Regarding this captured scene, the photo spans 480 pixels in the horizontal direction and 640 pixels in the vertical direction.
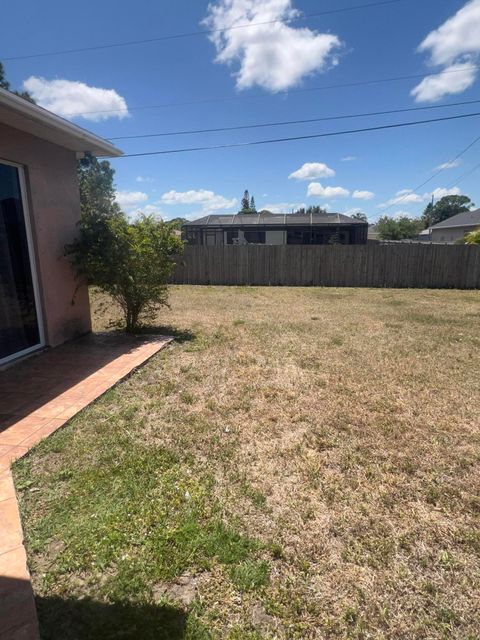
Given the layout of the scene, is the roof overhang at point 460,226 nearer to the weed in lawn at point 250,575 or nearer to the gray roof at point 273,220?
the gray roof at point 273,220

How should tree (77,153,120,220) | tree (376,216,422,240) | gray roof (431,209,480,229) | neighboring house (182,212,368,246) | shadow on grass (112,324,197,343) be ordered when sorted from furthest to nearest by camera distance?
tree (376,216,422,240) < gray roof (431,209,480,229) < tree (77,153,120,220) < neighboring house (182,212,368,246) < shadow on grass (112,324,197,343)

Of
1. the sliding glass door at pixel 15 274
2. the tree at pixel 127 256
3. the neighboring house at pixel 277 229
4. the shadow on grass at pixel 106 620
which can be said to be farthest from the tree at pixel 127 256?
the neighboring house at pixel 277 229

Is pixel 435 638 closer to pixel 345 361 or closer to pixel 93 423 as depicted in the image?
Answer: pixel 93 423

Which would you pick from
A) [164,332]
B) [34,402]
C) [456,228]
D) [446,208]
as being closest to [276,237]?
[164,332]

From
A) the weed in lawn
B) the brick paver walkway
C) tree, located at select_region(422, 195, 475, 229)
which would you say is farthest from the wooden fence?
tree, located at select_region(422, 195, 475, 229)

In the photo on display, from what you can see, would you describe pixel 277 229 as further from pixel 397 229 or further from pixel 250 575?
pixel 397 229

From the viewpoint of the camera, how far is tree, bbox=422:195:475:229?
65.6 metres

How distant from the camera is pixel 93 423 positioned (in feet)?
10.3

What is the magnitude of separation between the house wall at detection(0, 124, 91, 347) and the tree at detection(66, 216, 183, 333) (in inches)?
8.6

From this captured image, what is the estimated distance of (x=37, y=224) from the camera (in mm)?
4852

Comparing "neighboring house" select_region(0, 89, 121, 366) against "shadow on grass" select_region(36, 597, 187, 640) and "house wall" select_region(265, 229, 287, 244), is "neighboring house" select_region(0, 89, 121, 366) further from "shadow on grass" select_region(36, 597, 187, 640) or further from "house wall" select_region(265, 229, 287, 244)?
"house wall" select_region(265, 229, 287, 244)

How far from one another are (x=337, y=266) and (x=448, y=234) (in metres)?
29.5

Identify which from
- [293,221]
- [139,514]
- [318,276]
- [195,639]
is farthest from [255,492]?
[293,221]

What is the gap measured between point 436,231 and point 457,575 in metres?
42.5
